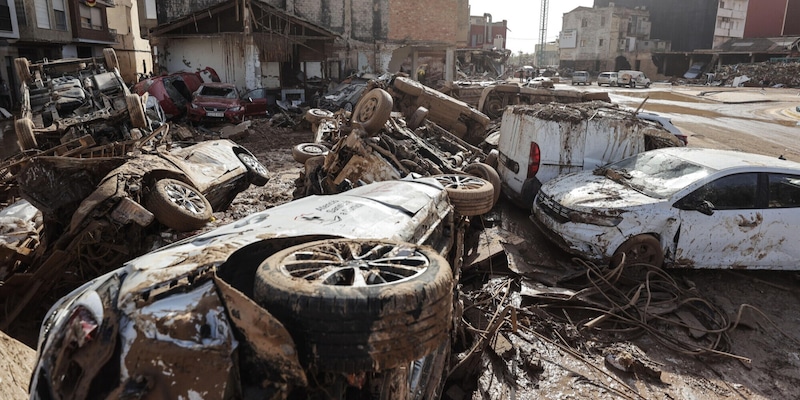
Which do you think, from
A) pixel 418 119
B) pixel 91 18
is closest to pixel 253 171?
pixel 418 119

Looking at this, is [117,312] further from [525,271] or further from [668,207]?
[668,207]

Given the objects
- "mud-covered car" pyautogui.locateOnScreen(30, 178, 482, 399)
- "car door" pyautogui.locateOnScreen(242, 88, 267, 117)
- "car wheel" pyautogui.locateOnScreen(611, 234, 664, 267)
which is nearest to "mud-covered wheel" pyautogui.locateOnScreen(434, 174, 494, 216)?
"car wheel" pyautogui.locateOnScreen(611, 234, 664, 267)

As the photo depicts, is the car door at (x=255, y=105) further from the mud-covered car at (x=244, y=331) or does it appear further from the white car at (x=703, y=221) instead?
the mud-covered car at (x=244, y=331)

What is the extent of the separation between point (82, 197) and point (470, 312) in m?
4.46

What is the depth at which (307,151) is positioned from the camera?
31.8ft

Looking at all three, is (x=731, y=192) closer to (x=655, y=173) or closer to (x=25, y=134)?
(x=655, y=173)

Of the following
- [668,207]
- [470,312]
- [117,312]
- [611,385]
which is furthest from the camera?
[668,207]

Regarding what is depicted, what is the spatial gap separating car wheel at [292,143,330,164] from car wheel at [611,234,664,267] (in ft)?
18.4

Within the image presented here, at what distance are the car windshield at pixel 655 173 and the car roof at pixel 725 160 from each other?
108mm

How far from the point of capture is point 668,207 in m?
5.43

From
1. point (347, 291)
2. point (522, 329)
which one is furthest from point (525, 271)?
point (347, 291)

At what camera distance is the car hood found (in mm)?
5598

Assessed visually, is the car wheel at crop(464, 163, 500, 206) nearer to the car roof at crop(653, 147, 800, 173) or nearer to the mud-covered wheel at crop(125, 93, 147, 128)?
the car roof at crop(653, 147, 800, 173)

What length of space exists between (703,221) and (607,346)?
202 cm
